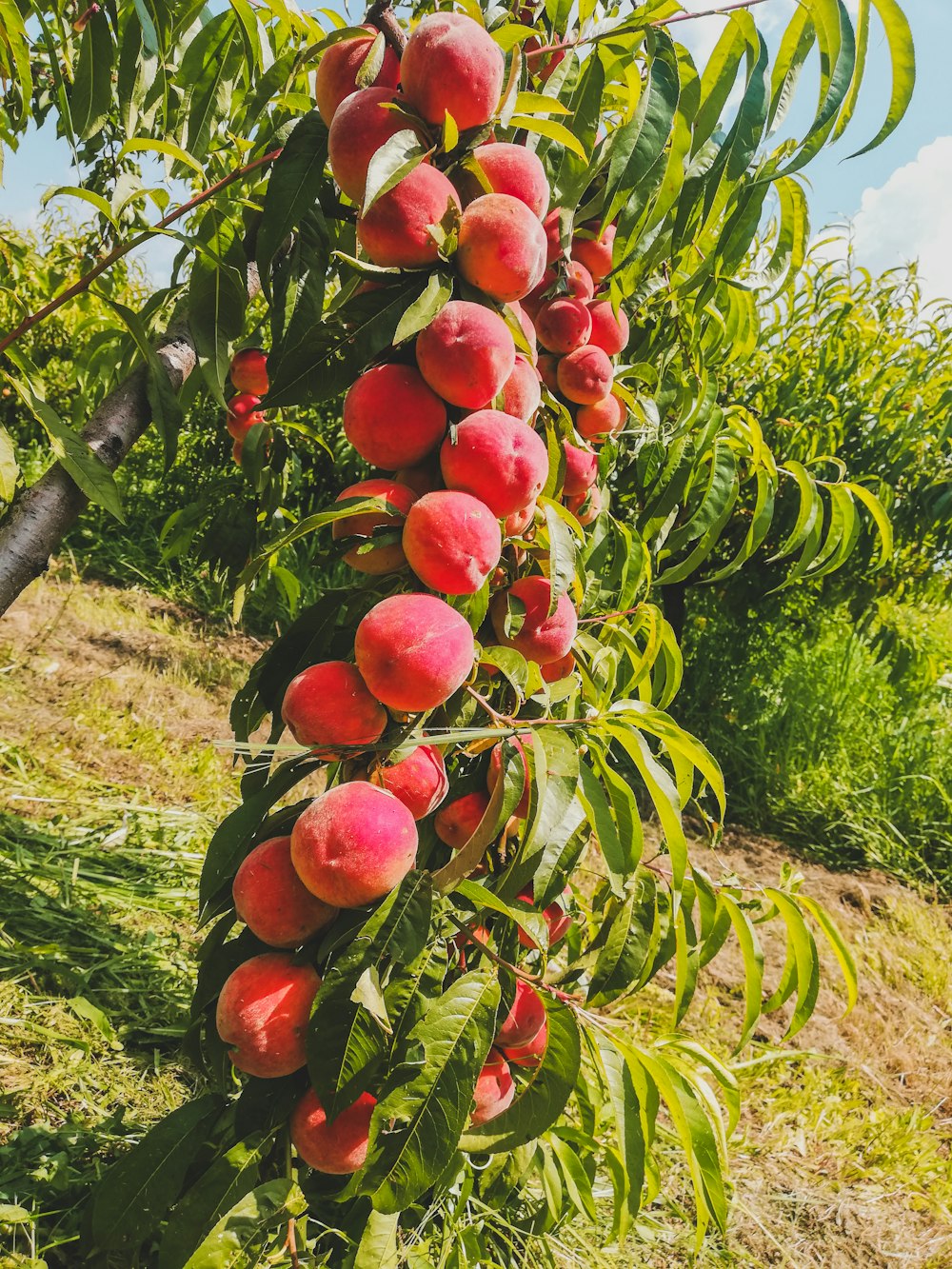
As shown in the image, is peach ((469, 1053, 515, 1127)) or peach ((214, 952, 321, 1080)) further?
peach ((469, 1053, 515, 1127))

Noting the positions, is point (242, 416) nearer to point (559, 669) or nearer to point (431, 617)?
point (559, 669)

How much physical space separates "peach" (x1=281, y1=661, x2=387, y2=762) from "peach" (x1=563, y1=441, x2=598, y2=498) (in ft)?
Answer: 1.63

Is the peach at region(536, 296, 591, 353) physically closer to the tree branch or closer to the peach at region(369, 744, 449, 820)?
the tree branch

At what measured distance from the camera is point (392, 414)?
0.81 metres

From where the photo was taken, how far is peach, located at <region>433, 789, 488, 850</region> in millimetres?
900

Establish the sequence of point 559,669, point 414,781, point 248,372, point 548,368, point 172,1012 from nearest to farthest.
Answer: point 414,781
point 559,669
point 548,368
point 248,372
point 172,1012

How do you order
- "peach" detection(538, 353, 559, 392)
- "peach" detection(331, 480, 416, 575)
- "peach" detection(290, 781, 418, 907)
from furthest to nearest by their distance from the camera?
"peach" detection(538, 353, 559, 392)
"peach" detection(331, 480, 416, 575)
"peach" detection(290, 781, 418, 907)

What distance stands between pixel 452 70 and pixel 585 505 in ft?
1.98

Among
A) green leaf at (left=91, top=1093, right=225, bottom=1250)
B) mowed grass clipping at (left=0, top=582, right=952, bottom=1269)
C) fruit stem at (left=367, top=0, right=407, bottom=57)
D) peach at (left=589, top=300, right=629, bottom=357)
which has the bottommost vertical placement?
mowed grass clipping at (left=0, top=582, right=952, bottom=1269)

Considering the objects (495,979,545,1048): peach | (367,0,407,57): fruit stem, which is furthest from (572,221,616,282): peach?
(495,979,545,1048): peach

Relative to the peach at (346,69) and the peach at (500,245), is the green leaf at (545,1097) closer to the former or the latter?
the peach at (500,245)

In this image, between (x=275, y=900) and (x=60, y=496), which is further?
(x=60, y=496)

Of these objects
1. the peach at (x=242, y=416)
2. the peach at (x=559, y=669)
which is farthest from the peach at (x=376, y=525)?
the peach at (x=242, y=416)

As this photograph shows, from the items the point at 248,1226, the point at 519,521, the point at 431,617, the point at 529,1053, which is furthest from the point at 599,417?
the point at 248,1226
